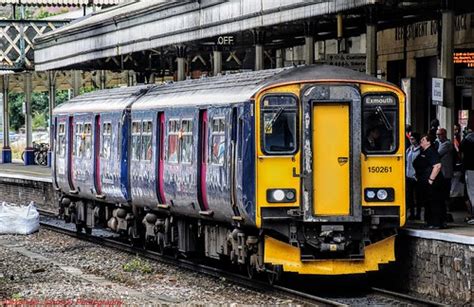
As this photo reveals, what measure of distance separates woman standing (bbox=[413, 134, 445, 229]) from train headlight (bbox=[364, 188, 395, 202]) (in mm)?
1112

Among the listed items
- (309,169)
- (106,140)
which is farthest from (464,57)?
(309,169)

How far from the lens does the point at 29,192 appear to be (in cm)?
4206

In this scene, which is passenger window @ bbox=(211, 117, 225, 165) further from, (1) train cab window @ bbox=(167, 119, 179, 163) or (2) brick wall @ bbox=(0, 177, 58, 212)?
(2) brick wall @ bbox=(0, 177, 58, 212)

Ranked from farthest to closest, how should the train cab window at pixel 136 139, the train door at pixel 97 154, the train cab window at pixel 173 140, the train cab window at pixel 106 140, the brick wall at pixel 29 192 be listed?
the brick wall at pixel 29 192 → the train door at pixel 97 154 → the train cab window at pixel 106 140 → the train cab window at pixel 136 139 → the train cab window at pixel 173 140

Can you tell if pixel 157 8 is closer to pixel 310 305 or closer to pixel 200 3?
pixel 200 3

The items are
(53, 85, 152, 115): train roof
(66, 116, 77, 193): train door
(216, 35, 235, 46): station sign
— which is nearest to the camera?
(53, 85, 152, 115): train roof

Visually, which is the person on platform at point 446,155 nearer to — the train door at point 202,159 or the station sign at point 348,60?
the train door at point 202,159

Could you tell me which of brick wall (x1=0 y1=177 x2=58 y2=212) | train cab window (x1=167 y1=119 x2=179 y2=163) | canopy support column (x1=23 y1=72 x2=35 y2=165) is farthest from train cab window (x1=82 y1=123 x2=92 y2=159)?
canopy support column (x1=23 y1=72 x2=35 y2=165)

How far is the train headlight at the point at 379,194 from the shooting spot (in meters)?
18.2

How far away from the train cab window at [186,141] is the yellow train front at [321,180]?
316 cm

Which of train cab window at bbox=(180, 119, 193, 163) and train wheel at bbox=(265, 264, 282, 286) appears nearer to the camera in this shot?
train wheel at bbox=(265, 264, 282, 286)

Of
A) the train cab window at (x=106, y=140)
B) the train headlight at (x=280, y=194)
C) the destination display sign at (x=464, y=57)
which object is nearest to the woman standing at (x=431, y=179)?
the train headlight at (x=280, y=194)

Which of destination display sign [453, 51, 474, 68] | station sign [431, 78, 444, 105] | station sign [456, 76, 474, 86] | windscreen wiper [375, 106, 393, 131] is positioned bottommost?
windscreen wiper [375, 106, 393, 131]

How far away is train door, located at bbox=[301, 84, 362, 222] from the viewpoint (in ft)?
59.3
